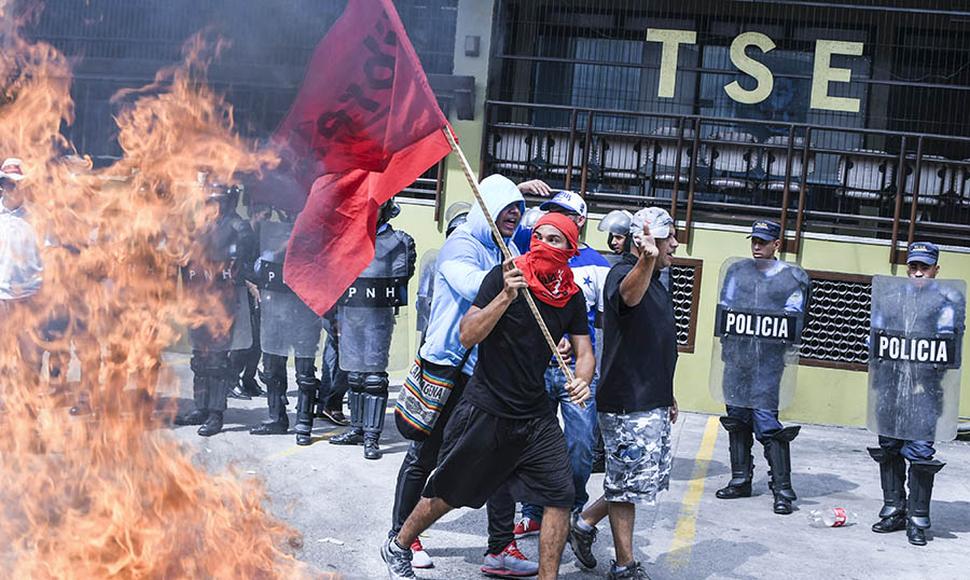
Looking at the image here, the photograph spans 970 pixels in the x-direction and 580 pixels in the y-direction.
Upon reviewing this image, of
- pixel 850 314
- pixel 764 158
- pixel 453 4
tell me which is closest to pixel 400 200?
pixel 453 4

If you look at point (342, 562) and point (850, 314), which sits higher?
point (850, 314)

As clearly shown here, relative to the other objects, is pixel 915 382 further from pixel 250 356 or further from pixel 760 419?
pixel 250 356

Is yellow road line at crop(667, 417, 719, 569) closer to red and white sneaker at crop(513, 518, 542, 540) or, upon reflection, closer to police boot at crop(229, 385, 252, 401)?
red and white sneaker at crop(513, 518, 542, 540)

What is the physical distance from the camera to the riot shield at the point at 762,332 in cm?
786

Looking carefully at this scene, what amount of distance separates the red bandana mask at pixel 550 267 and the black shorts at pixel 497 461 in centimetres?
57

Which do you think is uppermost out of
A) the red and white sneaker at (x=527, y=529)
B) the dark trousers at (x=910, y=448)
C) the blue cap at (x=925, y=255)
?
the blue cap at (x=925, y=255)

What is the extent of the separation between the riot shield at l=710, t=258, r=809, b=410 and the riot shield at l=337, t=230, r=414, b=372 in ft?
7.92

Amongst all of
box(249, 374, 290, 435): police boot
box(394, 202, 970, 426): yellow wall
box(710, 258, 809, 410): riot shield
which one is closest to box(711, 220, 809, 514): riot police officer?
box(710, 258, 809, 410): riot shield

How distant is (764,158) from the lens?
12344 mm

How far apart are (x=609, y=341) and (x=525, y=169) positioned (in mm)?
7042

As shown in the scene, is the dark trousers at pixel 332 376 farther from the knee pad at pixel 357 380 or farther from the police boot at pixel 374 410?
the police boot at pixel 374 410

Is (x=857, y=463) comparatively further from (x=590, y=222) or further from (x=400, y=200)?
(x=400, y=200)

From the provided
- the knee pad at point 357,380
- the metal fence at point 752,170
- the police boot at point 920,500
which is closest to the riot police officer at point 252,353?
the knee pad at point 357,380

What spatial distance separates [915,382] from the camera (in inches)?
288
